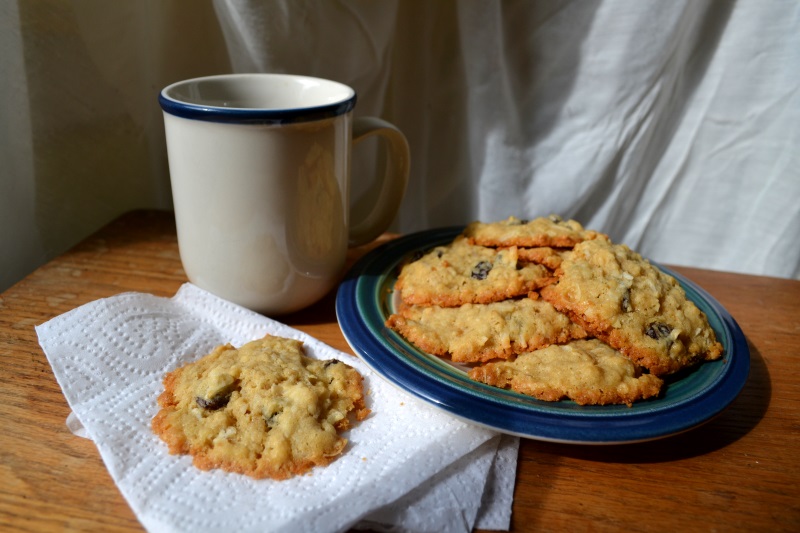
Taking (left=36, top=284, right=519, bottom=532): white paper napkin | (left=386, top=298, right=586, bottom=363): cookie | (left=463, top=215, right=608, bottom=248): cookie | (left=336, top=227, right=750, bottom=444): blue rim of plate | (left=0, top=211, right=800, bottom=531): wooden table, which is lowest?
(left=0, top=211, right=800, bottom=531): wooden table

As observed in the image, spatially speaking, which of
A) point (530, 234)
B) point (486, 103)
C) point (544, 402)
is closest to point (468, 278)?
point (530, 234)

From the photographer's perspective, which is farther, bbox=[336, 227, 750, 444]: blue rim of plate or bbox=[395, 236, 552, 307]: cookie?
bbox=[395, 236, 552, 307]: cookie

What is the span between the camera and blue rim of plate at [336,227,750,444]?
55 centimetres

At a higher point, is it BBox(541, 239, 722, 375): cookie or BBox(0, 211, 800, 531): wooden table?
BBox(541, 239, 722, 375): cookie

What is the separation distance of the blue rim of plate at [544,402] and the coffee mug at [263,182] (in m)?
0.09

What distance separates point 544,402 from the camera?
0.58 metres

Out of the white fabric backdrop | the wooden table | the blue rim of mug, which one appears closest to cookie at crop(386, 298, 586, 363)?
the wooden table

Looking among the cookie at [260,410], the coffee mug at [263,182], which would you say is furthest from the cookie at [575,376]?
the coffee mug at [263,182]

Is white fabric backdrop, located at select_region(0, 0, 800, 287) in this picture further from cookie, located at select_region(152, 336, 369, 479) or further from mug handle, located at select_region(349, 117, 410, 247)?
cookie, located at select_region(152, 336, 369, 479)

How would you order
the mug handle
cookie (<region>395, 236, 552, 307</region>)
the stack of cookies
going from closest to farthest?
1. the stack of cookies
2. cookie (<region>395, 236, 552, 307</region>)
3. the mug handle

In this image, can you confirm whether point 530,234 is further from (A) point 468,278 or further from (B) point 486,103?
(B) point 486,103

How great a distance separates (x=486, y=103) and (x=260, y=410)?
2.51 feet

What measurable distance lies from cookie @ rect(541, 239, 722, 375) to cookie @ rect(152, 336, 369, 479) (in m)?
0.26

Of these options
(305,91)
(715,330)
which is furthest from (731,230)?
(305,91)
